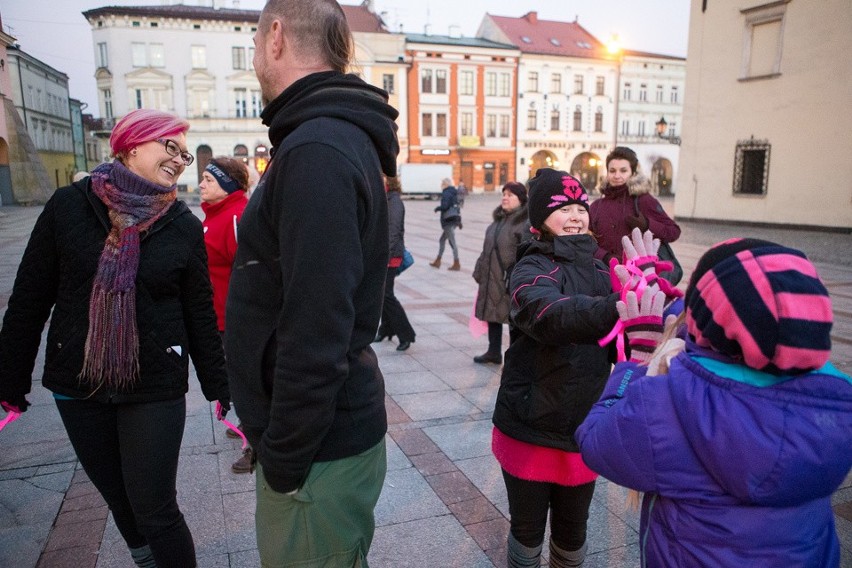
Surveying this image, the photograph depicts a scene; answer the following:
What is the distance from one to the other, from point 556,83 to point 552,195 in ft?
184

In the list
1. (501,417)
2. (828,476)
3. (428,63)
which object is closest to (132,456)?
(501,417)

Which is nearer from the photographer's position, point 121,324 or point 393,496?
point 121,324

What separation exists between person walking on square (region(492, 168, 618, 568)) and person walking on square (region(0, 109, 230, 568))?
1.27 m

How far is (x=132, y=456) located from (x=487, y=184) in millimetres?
53597

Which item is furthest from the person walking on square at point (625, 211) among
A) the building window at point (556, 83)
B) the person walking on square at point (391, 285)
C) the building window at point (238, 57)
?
the building window at point (556, 83)

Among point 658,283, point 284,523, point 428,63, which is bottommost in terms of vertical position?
point 284,523

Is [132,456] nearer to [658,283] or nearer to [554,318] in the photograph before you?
[554,318]

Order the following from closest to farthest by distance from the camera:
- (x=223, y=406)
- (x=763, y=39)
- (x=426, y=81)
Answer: (x=223, y=406), (x=763, y=39), (x=426, y=81)

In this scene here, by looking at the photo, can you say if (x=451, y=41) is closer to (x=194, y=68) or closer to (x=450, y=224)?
(x=194, y=68)

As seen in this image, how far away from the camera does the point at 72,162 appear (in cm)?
5425

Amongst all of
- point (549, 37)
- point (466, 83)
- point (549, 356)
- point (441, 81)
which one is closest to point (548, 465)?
point (549, 356)

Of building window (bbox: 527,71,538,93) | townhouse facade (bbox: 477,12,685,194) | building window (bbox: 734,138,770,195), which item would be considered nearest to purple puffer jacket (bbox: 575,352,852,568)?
building window (bbox: 734,138,770,195)

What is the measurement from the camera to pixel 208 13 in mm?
47938

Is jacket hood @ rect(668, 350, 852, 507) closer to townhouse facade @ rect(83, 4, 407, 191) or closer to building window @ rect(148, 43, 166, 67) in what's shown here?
townhouse facade @ rect(83, 4, 407, 191)
